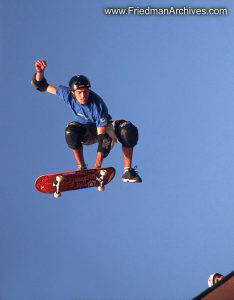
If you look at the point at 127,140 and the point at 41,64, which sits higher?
the point at 41,64

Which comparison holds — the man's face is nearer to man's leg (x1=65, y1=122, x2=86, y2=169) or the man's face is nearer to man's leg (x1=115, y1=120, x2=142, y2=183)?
man's leg (x1=65, y1=122, x2=86, y2=169)

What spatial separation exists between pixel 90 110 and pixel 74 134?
6.4 inches

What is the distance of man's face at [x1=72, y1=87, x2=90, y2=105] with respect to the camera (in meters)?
2.56

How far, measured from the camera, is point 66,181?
2.71 meters

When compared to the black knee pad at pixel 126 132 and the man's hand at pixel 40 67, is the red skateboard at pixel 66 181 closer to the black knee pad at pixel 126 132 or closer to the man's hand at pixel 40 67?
the black knee pad at pixel 126 132

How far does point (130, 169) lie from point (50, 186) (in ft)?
1.55

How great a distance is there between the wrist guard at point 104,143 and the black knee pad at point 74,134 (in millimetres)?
102

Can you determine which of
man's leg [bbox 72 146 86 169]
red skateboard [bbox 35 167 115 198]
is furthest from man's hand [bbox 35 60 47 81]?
red skateboard [bbox 35 167 115 198]

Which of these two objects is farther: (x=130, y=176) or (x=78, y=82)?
(x=130, y=176)

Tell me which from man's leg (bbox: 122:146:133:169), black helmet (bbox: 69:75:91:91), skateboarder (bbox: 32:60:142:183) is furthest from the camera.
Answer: man's leg (bbox: 122:146:133:169)

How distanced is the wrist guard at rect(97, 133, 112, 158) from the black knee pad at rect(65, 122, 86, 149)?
10 cm

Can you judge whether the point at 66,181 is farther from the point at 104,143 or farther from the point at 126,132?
the point at 126,132

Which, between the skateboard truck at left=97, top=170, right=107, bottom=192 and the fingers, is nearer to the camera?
the fingers

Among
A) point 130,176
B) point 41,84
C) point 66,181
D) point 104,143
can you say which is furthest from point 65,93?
point 130,176
